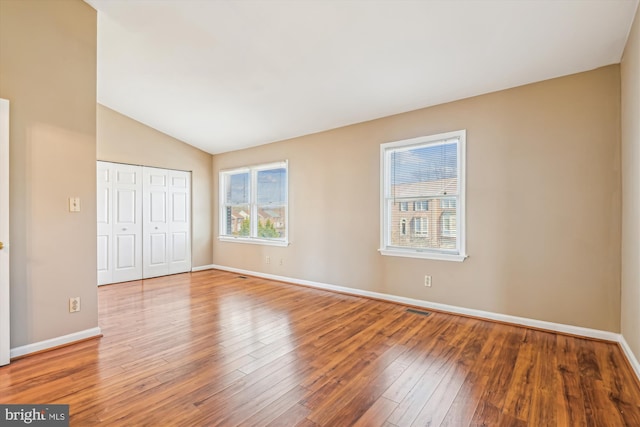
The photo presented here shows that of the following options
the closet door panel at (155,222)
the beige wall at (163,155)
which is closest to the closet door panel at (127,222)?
the closet door panel at (155,222)

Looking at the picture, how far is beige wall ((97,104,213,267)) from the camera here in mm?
4918

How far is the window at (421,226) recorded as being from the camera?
12.5 ft

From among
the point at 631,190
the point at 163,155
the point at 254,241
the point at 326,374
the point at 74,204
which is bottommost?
the point at 326,374

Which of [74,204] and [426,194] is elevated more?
[426,194]

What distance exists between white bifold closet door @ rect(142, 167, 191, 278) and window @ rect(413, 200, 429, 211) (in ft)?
15.1

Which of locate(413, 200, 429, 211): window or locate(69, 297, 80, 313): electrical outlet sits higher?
locate(413, 200, 429, 211): window

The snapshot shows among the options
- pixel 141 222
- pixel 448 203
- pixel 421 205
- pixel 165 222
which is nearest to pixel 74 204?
pixel 141 222

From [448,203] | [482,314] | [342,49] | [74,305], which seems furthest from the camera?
[448,203]

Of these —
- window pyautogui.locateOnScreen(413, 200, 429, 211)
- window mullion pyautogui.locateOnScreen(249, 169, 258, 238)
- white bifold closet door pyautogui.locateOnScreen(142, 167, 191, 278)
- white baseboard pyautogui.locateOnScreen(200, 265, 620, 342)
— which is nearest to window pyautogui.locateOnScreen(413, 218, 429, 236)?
window pyautogui.locateOnScreen(413, 200, 429, 211)

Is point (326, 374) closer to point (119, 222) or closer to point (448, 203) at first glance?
point (448, 203)

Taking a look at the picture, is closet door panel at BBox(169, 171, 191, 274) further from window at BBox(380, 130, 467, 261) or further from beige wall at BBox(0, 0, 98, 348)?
window at BBox(380, 130, 467, 261)

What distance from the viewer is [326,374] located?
218 cm

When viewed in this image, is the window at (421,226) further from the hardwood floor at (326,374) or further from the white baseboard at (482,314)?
the hardwood floor at (326,374)

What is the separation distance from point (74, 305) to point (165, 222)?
125 inches
